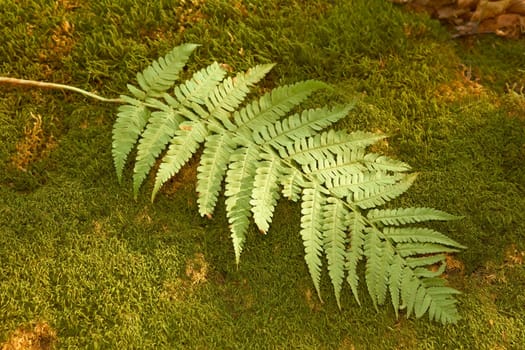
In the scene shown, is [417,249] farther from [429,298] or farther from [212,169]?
[212,169]

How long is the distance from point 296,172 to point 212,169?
1.42 feet

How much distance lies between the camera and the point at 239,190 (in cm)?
249

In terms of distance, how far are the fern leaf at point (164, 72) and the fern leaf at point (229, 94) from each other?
22 centimetres

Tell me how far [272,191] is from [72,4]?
1.55 meters

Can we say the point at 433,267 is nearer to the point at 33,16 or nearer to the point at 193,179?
the point at 193,179

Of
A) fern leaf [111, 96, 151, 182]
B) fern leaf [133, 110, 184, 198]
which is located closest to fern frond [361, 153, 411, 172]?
fern leaf [133, 110, 184, 198]

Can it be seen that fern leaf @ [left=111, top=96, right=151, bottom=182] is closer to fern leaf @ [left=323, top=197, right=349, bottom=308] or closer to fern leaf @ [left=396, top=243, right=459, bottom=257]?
fern leaf @ [left=323, top=197, right=349, bottom=308]

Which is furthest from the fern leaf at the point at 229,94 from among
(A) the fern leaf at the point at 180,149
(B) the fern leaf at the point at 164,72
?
(B) the fern leaf at the point at 164,72

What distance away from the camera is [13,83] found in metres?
2.63

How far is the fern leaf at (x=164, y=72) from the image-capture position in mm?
2652

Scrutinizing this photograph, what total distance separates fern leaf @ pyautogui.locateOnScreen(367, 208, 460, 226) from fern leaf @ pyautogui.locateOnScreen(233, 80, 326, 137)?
0.69 metres

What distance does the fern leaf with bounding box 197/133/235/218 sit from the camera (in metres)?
2.45

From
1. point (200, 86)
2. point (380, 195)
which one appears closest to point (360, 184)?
point (380, 195)

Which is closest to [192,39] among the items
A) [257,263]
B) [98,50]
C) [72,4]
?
[98,50]
